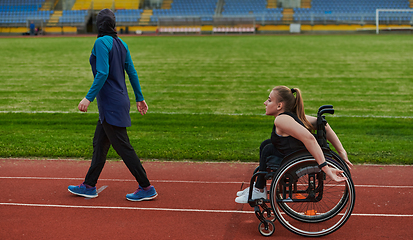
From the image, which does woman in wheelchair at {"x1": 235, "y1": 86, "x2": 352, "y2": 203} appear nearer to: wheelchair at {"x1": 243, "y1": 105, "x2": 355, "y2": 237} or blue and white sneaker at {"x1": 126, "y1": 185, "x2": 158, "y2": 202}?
wheelchair at {"x1": 243, "y1": 105, "x2": 355, "y2": 237}

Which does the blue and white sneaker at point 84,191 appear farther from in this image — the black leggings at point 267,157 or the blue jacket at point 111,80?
the black leggings at point 267,157

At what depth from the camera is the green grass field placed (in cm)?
A: 713

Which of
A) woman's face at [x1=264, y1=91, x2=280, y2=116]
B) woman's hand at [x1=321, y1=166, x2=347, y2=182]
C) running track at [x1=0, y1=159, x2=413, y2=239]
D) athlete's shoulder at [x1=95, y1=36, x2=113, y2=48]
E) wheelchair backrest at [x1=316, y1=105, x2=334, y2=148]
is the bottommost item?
running track at [x1=0, y1=159, x2=413, y2=239]

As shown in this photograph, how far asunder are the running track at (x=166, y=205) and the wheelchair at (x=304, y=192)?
156 millimetres

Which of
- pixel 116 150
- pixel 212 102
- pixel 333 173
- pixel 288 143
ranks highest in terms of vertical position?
pixel 288 143

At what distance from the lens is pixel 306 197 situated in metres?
4.02

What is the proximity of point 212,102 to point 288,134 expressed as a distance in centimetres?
739

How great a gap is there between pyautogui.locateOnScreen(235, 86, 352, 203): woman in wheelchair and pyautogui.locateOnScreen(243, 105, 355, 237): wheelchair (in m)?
0.07

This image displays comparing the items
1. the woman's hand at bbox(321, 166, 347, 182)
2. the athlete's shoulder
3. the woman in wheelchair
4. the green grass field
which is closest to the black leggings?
the woman in wheelchair

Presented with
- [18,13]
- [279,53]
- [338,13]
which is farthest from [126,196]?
[18,13]

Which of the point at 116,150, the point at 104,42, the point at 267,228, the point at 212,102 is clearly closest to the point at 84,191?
the point at 116,150

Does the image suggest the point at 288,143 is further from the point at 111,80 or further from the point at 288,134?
the point at 111,80

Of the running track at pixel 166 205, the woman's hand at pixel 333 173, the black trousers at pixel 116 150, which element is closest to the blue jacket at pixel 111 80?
the black trousers at pixel 116 150

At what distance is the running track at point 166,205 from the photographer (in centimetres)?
406
